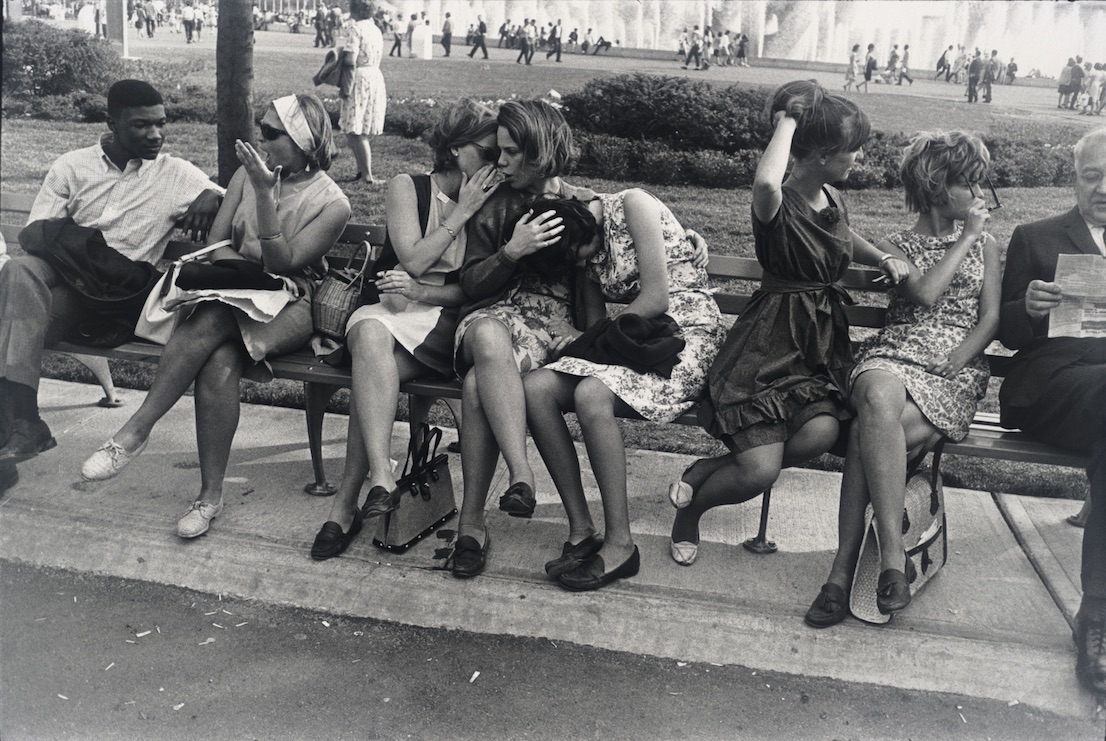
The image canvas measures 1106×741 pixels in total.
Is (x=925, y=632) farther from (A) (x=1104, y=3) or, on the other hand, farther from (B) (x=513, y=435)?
(A) (x=1104, y=3)

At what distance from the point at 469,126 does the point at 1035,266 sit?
1.90 metres

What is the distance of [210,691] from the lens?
2.87m

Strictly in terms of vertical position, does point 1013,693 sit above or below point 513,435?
below

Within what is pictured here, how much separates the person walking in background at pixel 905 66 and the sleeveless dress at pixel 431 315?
2.60 metres

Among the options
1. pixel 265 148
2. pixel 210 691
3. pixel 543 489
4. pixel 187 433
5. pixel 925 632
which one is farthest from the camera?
pixel 187 433

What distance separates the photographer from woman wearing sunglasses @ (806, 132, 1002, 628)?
305 centimetres

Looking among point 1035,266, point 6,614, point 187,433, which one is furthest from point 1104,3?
point 6,614

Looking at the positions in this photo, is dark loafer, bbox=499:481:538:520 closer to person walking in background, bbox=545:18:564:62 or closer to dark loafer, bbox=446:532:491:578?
dark loafer, bbox=446:532:491:578

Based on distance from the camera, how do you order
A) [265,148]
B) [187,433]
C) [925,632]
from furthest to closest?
1. [187,433]
2. [265,148]
3. [925,632]

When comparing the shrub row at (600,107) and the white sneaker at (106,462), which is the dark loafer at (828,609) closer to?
the white sneaker at (106,462)

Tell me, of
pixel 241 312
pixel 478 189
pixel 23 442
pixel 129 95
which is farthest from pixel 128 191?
pixel 478 189

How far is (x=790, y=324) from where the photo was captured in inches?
128

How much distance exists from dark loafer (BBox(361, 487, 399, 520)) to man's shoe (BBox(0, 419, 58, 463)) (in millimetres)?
1369

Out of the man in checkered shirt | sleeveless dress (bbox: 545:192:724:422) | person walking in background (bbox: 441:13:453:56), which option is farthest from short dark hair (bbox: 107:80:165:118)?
person walking in background (bbox: 441:13:453:56)
